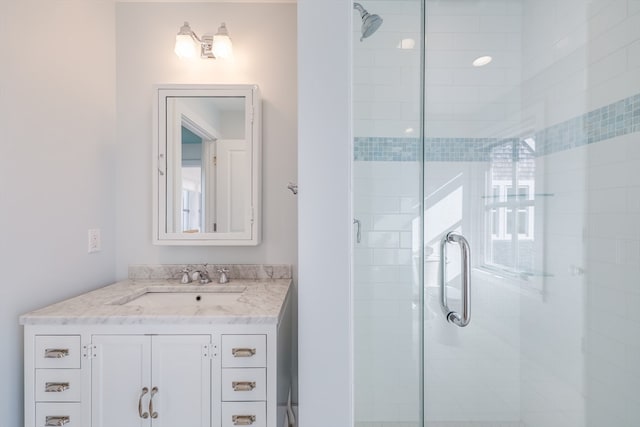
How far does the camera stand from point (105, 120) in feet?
5.43

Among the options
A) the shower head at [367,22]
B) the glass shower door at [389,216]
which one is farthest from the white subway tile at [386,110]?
the shower head at [367,22]

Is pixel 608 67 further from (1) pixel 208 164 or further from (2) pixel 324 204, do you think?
(1) pixel 208 164

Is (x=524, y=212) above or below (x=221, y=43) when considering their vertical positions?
below

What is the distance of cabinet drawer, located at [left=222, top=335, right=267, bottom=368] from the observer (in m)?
1.13

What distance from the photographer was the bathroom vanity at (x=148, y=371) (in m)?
1.12

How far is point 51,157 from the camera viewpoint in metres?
1.35

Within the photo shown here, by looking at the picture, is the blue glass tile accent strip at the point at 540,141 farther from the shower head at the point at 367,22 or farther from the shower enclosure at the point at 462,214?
the shower head at the point at 367,22

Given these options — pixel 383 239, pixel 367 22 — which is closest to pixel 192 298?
pixel 383 239

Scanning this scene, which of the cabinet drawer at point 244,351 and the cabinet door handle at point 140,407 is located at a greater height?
the cabinet drawer at point 244,351

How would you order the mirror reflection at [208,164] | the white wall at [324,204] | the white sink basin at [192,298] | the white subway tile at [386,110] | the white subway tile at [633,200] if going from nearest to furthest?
1. the white subway tile at [633,200]
2. the white wall at [324,204]
3. the white subway tile at [386,110]
4. the white sink basin at [192,298]
5. the mirror reflection at [208,164]

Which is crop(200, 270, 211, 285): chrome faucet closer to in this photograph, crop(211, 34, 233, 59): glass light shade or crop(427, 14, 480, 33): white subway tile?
crop(211, 34, 233, 59): glass light shade

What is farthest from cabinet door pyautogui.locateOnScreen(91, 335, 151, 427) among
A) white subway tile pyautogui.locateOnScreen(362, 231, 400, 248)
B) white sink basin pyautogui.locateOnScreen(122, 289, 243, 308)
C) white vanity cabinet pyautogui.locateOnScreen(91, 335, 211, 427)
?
white subway tile pyautogui.locateOnScreen(362, 231, 400, 248)

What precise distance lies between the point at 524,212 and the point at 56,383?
1.91 metres

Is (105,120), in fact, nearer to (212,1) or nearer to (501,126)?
(212,1)
